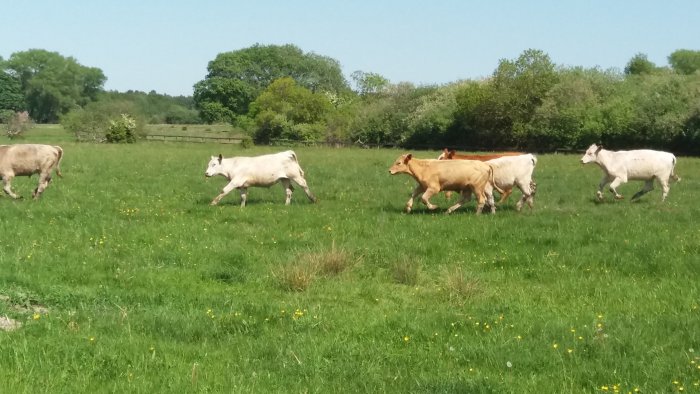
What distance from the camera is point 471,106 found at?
66.8m

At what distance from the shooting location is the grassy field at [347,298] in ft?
22.0

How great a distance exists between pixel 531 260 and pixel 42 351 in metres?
8.28

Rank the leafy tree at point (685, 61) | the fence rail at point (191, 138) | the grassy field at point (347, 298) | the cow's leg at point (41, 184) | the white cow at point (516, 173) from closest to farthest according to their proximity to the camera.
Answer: the grassy field at point (347, 298), the white cow at point (516, 173), the cow's leg at point (41, 184), the fence rail at point (191, 138), the leafy tree at point (685, 61)

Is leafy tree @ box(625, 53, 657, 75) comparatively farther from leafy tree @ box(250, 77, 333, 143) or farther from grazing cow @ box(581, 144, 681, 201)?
grazing cow @ box(581, 144, 681, 201)

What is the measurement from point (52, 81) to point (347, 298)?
138 meters

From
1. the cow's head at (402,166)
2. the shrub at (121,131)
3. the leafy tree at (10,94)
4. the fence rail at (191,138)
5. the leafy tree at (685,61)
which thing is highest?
the leafy tree at (685,61)

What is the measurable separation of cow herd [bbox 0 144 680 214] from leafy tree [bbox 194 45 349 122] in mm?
97800

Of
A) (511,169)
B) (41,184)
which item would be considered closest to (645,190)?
A: (511,169)

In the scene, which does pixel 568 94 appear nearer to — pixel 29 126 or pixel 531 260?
pixel 531 260

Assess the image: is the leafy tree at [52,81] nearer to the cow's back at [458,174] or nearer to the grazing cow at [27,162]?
the grazing cow at [27,162]

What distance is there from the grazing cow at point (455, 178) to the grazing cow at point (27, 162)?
10546mm

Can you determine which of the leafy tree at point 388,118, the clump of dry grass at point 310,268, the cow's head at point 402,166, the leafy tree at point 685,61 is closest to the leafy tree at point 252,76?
the leafy tree at point 388,118

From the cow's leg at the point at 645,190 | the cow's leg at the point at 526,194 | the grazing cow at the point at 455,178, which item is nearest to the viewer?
the grazing cow at the point at 455,178

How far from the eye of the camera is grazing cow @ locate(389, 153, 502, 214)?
1816 cm
